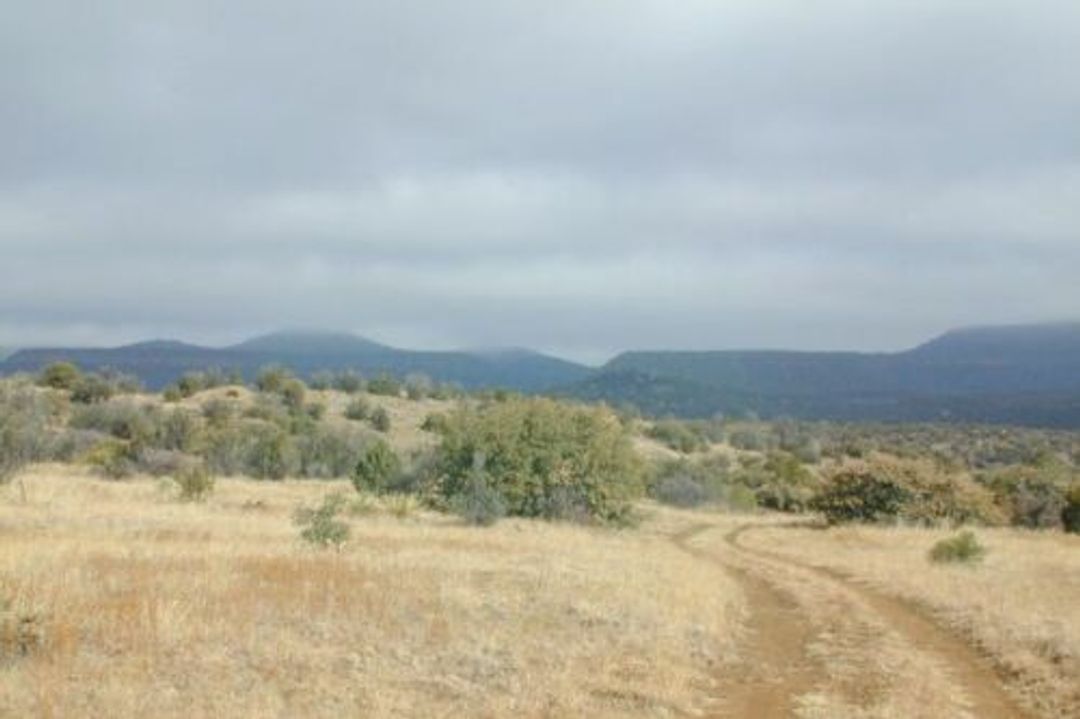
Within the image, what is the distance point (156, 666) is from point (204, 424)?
7374cm

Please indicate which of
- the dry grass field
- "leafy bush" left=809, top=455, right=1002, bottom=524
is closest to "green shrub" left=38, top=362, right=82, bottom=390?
"leafy bush" left=809, top=455, right=1002, bottom=524

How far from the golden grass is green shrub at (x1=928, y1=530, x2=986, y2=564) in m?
8.96

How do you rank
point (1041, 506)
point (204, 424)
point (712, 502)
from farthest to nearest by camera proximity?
1. point (204, 424)
2. point (712, 502)
3. point (1041, 506)

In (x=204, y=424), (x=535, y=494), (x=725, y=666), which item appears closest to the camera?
(x=725, y=666)

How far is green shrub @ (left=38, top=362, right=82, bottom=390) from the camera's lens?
332 feet

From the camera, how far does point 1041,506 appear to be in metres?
66.1

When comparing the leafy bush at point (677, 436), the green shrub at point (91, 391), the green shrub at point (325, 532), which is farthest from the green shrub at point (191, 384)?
the green shrub at point (325, 532)

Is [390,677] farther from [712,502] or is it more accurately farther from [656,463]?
[656,463]

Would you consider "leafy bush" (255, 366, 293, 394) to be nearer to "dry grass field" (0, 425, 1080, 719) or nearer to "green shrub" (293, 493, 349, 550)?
"dry grass field" (0, 425, 1080, 719)

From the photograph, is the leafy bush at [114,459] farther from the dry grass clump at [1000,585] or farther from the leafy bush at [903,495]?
the leafy bush at [903,495]

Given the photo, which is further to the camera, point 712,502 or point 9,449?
point 712,502

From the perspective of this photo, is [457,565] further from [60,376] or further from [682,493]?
[60,376]

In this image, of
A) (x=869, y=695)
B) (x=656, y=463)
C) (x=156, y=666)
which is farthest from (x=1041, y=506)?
(x=156, y=666)

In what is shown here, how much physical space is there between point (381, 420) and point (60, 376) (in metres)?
27.1
